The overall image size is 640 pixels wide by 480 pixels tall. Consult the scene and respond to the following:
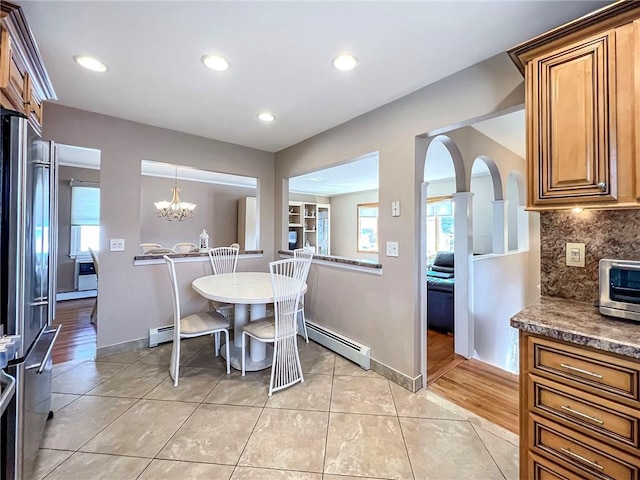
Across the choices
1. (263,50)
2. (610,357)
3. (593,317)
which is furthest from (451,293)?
(263,50)

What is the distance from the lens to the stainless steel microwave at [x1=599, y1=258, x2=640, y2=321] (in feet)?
4.04

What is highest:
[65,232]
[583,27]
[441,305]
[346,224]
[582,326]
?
[583,27]

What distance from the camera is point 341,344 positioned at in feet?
9.39

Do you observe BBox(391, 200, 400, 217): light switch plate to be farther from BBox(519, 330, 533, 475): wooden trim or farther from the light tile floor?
the light tile floor

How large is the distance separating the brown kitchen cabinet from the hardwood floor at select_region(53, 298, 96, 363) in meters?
3.56

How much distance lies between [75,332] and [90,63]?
10.5 ft

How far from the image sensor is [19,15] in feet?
4.20

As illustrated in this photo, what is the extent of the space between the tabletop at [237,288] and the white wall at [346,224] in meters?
5.36

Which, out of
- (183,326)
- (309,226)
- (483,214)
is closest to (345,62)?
(183,326)

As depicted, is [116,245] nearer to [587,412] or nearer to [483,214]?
[587,412]

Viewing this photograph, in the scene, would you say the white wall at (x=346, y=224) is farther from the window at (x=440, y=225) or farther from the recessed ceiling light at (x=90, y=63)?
the recessed ceiling light at (x=90, y=63)

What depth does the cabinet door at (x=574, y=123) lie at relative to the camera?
1215 mm

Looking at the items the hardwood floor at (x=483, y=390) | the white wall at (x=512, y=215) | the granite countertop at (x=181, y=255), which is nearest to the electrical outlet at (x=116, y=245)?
the granite countertop at (x=181, y=255)

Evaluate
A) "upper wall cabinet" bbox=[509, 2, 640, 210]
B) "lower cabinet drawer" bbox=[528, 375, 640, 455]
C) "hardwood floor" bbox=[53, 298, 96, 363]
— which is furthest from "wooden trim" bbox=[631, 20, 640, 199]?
"hardwood floor" bbox=[53, 298, 96, 363]
